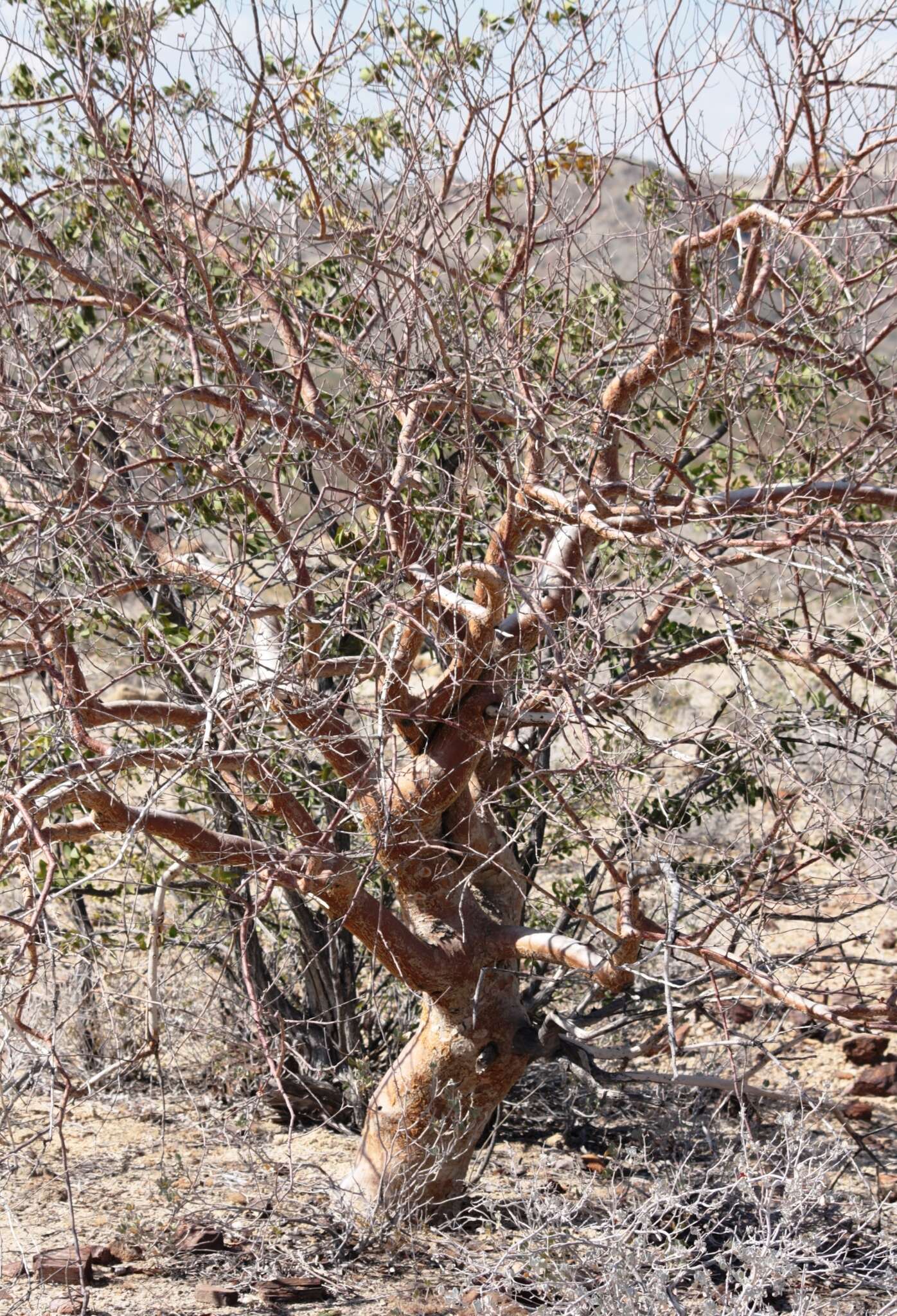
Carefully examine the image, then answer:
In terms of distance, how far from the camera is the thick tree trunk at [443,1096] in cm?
437

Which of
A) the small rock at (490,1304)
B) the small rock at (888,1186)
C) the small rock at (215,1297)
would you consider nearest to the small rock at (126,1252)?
the small rock at (215,1297)

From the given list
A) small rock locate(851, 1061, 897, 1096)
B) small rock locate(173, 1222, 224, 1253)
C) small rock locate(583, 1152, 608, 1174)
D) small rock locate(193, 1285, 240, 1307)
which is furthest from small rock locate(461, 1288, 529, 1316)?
small rock locate(851, 1061, 897, 1096)

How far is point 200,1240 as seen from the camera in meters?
4.21

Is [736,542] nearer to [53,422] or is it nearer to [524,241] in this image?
[524,241]

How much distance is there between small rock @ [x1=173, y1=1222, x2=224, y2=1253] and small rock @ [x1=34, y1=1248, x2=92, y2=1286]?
35 centimetres

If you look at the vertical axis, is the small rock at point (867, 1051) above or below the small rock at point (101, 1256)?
below

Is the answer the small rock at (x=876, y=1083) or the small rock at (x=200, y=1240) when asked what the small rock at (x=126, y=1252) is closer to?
the small rock at (x=200, y=1240)

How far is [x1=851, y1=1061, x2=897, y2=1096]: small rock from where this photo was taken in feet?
20.4

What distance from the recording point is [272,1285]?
3.94 m

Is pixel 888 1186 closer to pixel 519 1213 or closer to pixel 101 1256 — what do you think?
pixel 519 1213

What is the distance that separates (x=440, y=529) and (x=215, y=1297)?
2.45 metres

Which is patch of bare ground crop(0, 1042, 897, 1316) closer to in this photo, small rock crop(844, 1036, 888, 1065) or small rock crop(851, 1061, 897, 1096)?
small rock crop(851, 1061, 897, 1096)

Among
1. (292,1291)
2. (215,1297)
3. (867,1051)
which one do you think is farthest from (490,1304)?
(867,1051)

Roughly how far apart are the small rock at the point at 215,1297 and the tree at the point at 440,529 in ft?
2.11
